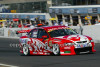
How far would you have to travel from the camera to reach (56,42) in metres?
13.9

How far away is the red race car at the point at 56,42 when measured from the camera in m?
13.6

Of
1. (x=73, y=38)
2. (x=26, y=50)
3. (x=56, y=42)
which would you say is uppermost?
(x=73, y=38)

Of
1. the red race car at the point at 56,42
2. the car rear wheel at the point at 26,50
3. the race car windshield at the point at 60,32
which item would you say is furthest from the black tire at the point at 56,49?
the car rear wheel at the point at 26,50

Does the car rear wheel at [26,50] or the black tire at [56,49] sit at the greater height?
the black tire at [56,49]

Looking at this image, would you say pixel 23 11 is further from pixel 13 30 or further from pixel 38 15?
pixel 13 30

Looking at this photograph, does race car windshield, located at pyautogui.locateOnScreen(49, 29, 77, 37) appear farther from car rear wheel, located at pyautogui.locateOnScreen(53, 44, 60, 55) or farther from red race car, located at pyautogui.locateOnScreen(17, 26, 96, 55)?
car rear wheel, located at pyautogui.locateOnScreen(53, 44, 60, 55)

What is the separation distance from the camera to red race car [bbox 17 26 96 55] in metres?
13.6

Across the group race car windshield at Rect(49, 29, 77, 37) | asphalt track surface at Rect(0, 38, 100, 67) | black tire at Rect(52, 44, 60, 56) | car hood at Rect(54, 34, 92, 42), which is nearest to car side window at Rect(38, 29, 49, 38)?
race car windshield at Rect(49, 29, 77, 37)

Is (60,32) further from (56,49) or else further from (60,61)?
(60,61)

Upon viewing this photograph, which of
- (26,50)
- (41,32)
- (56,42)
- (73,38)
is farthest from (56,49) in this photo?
(26,50)

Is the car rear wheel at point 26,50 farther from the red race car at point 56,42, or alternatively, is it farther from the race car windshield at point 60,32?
the race car windshield at point 60,32

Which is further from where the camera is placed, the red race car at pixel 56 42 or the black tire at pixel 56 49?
the black tire at pixel 56 49

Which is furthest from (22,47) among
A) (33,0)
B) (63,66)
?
(33,0)

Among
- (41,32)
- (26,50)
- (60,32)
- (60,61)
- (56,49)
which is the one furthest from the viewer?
(26,50)
